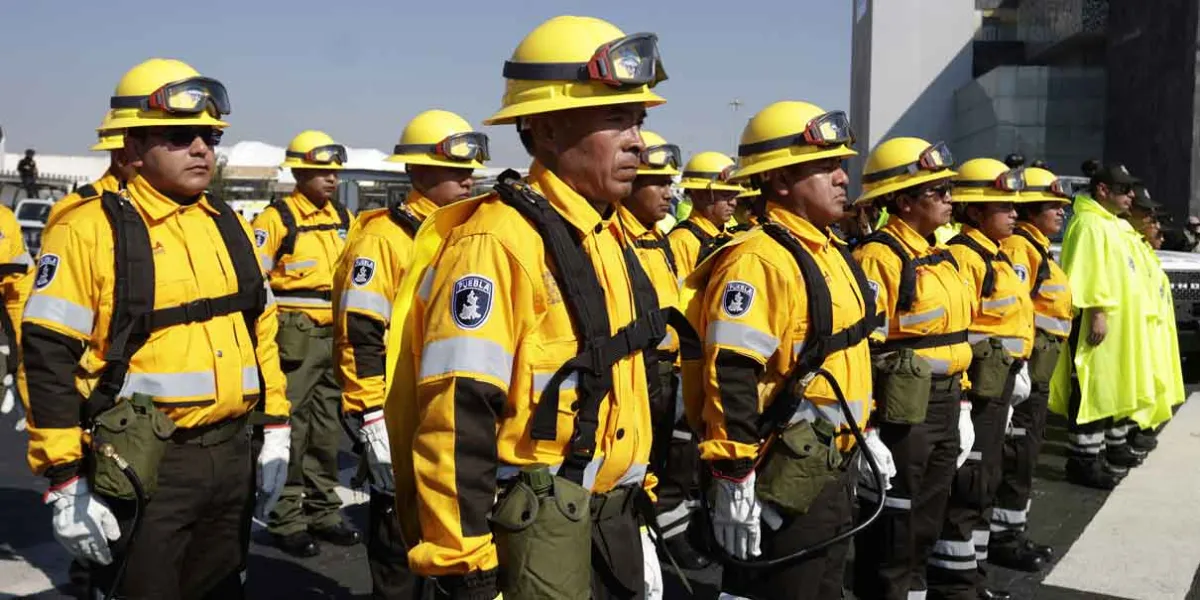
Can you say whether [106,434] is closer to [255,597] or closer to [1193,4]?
[255,597]

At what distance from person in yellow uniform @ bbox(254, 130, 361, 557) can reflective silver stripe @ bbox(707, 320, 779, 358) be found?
3705mm

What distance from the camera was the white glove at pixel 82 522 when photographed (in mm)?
3625

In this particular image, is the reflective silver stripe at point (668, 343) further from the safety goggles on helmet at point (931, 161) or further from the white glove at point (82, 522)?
the white glove at point (82, 522)

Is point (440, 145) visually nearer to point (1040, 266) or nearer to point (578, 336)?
point (578, 336)

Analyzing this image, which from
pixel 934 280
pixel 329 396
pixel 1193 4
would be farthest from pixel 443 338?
pixel 1193 4

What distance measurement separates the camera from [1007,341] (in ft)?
21.1

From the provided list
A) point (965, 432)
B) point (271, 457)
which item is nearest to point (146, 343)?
point (271, 457)

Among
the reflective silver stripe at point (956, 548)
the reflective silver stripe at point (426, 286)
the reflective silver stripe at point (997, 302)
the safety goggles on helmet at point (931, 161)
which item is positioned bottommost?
the reflective silver stripe at point (956, 548)

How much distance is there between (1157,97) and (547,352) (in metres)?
34.0

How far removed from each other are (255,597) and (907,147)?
427 centimetres

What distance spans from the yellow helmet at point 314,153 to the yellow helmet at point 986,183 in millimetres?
4404

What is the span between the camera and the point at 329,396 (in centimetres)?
747

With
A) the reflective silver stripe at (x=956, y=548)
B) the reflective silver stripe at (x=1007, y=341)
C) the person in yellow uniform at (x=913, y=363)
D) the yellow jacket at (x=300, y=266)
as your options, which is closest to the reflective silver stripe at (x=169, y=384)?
the person in yellow uniform at (x=913, y=363)

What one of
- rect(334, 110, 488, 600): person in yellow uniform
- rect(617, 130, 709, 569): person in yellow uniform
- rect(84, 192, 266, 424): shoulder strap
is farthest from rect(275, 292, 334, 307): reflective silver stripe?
rect(84, 192, 266, 424): shoulder strap
